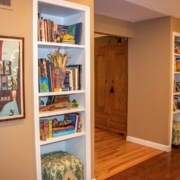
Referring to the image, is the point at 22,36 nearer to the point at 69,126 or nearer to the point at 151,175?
the point at 69,126

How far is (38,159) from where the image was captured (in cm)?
226

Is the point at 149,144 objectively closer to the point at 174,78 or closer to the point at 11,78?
the point at 174,78

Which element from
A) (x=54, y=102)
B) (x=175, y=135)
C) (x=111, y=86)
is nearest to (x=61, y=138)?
(x=54, y=102)

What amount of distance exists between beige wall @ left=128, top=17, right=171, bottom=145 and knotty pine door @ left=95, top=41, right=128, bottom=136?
0.24 metres

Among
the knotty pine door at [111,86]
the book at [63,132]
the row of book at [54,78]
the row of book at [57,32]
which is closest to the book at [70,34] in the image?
the row of book at [57,32]

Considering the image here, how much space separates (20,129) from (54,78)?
63 cm

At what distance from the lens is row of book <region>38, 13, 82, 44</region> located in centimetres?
230

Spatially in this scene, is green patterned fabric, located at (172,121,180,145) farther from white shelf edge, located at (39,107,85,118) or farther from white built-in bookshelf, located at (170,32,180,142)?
white shelf edge, located at (39,107,85,118)

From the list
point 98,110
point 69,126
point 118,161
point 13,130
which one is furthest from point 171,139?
point 13,130

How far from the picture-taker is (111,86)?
5.23 m

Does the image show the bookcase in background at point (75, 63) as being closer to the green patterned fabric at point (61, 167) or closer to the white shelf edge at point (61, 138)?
the white shelf edge at point (61, 138)

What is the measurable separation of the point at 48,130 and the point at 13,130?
0.42 meters

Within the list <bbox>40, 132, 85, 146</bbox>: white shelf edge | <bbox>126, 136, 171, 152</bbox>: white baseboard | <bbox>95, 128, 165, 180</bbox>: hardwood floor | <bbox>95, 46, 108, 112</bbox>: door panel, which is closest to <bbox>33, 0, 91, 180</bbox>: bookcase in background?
<bbox>40, 132, 85, 146</bbox>: white shelf edge

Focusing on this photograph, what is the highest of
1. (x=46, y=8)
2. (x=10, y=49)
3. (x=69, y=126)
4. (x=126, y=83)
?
(x=46, y=8)
